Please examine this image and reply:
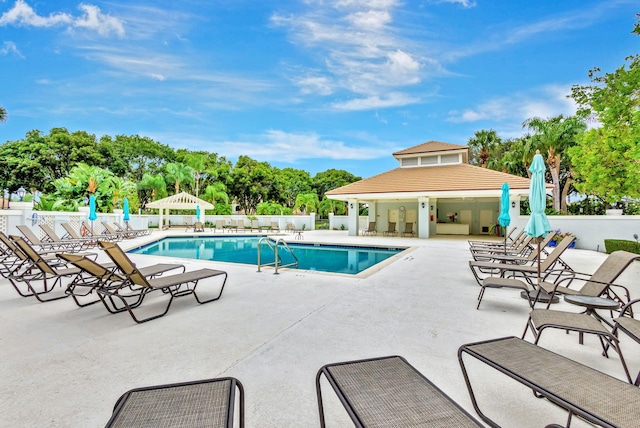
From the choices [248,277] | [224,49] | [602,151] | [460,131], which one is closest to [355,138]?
[460,131]

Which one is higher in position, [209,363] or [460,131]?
[460,131]

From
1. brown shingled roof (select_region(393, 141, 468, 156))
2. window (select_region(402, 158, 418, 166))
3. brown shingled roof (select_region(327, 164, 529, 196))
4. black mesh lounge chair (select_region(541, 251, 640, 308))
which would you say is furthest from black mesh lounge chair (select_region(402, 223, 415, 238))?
black mesh lounge chair (select_region(541, 251, 640, 308))

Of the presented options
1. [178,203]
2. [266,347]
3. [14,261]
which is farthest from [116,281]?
[178,203]

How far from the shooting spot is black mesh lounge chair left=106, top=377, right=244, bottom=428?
1.51 meters

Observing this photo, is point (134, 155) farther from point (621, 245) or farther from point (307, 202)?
point (621, 245)

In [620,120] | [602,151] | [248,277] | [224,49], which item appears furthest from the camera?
[224,49]

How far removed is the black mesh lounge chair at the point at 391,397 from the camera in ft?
4.98

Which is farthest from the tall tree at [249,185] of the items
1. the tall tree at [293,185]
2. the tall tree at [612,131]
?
the tall tree at [612,131]

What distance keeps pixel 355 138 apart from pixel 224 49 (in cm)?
2366

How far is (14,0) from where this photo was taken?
20422 millimetres

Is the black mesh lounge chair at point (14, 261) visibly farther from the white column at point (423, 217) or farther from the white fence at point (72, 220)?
the white column at point (423, 217)

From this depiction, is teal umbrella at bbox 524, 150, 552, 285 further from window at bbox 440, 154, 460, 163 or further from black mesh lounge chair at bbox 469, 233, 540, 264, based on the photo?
window at bbox 440, 154, 460, 163

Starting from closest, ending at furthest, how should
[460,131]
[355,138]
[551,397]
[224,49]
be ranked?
1. [551,397]
2. [224,49]
3. [460,131]
4. [355,138]

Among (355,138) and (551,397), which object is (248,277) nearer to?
(551,397)
